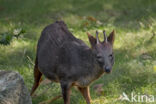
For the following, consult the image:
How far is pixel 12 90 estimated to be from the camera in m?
4.88

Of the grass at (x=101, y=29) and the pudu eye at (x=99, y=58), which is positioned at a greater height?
the pudu eye at (x=99, y=58)

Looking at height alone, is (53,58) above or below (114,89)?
above

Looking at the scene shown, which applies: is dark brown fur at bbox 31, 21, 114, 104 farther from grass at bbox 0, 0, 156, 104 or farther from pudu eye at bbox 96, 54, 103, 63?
grass at bbox 0, 0, 156, 104

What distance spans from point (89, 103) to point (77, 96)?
446 millimetres

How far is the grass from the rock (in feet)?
3.34

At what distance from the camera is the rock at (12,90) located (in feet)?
15.8

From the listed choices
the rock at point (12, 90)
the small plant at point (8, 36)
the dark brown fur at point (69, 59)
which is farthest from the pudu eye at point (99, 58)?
the small plant at point (8, 36)

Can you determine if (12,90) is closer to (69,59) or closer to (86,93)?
(69,59)

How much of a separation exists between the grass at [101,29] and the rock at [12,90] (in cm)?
102

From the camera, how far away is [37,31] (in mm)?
8609

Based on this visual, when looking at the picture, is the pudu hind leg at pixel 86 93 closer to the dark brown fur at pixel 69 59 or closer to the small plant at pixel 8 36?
the dark brown fur at pixel 69 59

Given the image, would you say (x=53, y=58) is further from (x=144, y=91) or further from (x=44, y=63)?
(x=144, y=91)

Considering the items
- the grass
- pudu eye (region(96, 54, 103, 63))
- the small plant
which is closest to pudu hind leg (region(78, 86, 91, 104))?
the grass

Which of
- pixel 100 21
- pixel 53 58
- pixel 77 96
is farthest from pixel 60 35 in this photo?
pixel 100 21
